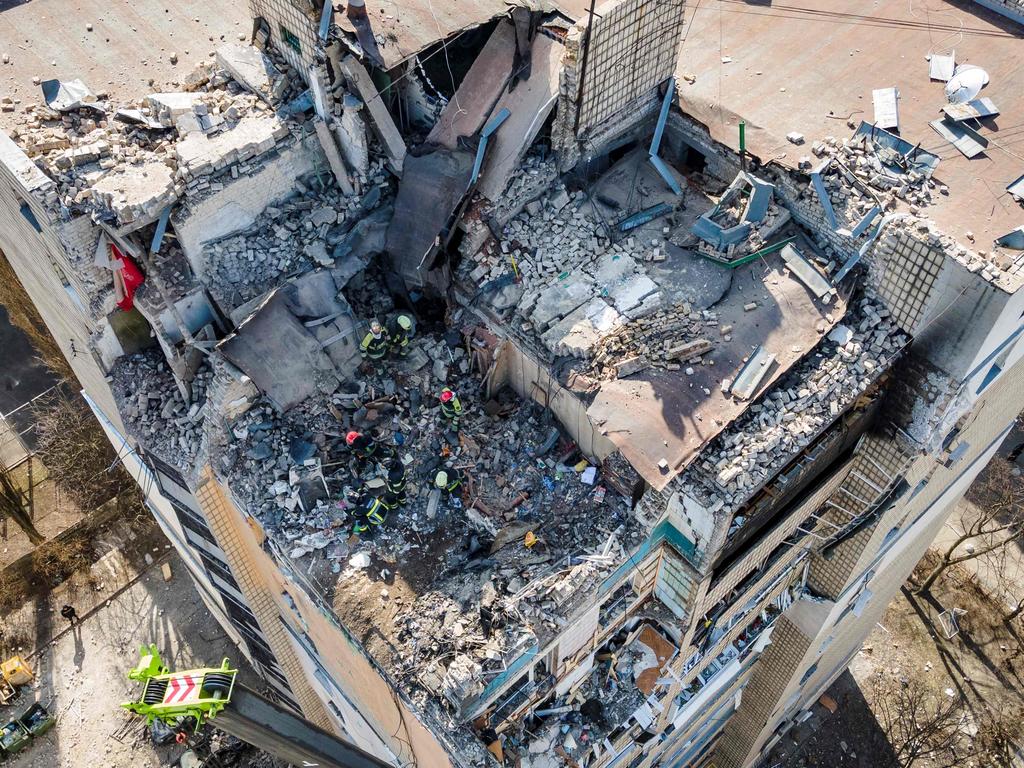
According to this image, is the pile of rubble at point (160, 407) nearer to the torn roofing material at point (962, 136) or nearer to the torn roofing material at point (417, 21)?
the torn roofing material at point (417, 21)

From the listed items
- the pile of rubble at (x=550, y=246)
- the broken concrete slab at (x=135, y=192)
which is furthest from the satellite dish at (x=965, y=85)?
the broken concrete slab at (x=135, y=192)

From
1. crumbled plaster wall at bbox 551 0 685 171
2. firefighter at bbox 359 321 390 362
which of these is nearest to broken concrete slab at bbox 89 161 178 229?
firefighter at bbox 359 321 390 362

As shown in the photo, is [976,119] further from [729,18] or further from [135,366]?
[135,366]

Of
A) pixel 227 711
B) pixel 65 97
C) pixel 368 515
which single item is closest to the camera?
pixel 227 711

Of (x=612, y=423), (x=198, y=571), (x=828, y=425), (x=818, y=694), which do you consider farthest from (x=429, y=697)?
(x=818, y=694)

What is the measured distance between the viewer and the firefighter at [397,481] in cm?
1484

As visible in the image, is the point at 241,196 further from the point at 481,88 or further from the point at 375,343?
the point at 481,88

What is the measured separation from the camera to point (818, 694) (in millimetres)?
28875

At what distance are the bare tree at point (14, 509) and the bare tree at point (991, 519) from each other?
1251 inches

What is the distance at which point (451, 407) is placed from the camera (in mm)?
15438

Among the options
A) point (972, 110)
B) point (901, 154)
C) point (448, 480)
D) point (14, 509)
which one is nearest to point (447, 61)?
point (448, 480)

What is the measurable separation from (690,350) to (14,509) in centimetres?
2713

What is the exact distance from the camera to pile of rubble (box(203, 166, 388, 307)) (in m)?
15.5

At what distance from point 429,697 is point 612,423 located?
495 centimetres
